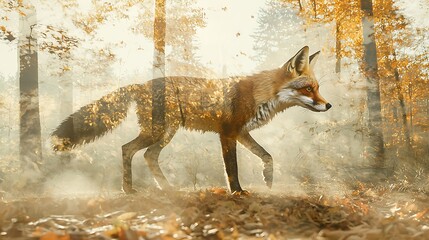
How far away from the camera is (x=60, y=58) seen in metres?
10.0

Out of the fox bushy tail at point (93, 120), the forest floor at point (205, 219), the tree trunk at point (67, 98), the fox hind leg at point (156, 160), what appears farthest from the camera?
the tree trunk at point (67, 98)

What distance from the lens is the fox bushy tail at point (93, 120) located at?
6.57 metres

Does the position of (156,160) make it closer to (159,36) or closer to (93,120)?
(93,120)

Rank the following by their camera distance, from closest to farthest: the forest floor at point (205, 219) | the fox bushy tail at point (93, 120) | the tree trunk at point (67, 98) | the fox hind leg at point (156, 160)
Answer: the forest floor at point (205, 219) → the fox bushy tail at point (93, 120) → the fox hind leg at point (156, 160) → the tree trunk at point (67, 98)

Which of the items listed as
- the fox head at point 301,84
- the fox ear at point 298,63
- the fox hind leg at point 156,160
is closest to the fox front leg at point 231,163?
the fox hind leg at point 156,160

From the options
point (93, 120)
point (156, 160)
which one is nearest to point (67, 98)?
point (93, 120)

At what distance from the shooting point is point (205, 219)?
14.3ft

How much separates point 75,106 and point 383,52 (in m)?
16.2

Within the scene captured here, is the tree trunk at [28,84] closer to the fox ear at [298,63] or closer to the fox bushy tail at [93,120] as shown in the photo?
the fox bushy tail at [93,120]

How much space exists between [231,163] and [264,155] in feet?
2.29

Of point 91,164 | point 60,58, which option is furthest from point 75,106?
point 60,58

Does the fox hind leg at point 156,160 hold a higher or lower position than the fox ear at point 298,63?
lower

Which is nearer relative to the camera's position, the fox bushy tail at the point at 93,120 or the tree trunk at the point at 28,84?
the fox bushy tail at the point at 93,120

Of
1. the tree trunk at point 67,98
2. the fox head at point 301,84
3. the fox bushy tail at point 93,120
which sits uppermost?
the tree trunk at point 67,98
